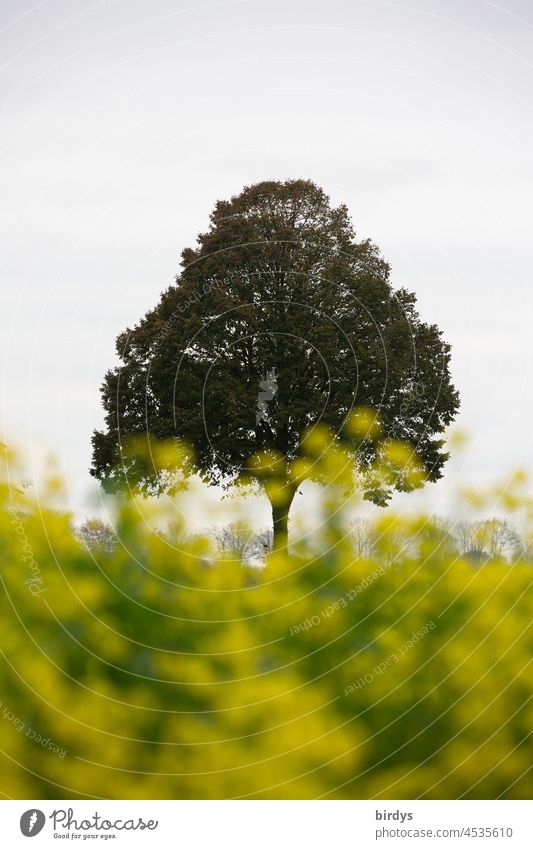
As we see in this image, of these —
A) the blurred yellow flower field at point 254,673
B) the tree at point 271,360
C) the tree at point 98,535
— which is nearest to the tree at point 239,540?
the blurred yellow flower field at point 254,673

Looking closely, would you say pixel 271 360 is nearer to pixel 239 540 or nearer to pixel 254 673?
pixel 239 540

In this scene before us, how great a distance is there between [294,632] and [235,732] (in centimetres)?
45

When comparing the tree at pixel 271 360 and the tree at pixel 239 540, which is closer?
the tree at pixel 239 540

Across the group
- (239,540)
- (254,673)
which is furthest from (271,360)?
(254,673)

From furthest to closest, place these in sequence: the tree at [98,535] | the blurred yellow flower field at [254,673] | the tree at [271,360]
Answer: the tree at [271,360] < the tree at [98,535] < the blurred yellow flower field at [254,673]

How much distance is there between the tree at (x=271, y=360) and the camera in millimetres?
27109

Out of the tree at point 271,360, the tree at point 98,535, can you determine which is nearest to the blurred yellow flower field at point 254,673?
the tree at point 98,535

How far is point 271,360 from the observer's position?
90.3 feet

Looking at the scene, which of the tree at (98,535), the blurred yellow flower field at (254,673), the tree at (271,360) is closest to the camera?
the blurred yellow flower field at (254,673)

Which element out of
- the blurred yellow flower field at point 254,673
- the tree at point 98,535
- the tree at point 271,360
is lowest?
the blurred yellow flower field at point 254,673

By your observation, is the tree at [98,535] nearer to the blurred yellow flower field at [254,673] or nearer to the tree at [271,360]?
the blurred yellow flower field at [254,673]

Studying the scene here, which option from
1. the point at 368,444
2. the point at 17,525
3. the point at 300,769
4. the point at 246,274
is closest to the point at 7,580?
the point at 17,525

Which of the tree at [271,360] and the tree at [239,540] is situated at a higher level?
the tree at [271,360]

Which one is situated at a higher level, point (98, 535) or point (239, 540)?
point (239, 540)
